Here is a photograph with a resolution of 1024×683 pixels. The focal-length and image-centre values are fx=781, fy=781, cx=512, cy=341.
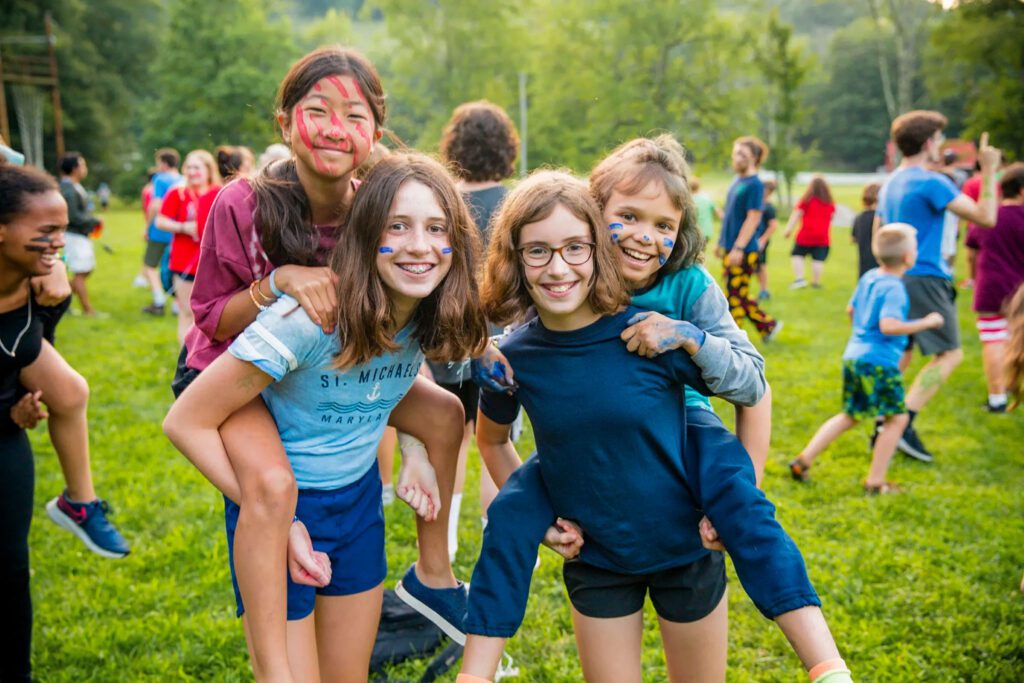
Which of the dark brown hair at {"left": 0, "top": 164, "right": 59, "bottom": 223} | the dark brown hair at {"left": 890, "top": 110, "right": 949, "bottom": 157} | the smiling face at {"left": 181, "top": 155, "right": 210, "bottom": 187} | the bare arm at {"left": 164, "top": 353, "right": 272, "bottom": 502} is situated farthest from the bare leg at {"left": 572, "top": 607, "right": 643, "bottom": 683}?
the smiling face at {"left": 181, "top": 155, "right": 210, "bottom": 187}

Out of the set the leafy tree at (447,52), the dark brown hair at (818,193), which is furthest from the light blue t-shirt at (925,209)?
the leafy tree at (447,52)

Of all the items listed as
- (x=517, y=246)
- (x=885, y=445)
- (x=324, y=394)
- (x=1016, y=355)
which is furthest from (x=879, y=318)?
(x=324, y=394)

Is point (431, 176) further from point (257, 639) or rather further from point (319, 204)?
point (257, 639)

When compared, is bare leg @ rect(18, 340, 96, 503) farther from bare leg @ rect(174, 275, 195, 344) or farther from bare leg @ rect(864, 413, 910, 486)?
bare leg @ rect(864, 413, 910, 486)

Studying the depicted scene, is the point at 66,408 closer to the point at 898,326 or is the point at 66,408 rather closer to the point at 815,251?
the point at 898,326

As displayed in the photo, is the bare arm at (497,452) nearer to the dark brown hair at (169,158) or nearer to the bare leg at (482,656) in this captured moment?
the bare leg at (482,656)

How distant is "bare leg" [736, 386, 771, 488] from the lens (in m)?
2.26

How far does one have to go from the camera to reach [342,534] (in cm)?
236

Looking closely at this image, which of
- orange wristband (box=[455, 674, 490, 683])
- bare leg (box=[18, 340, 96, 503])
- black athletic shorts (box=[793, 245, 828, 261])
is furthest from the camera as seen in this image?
black athletic shorts (box=[793, 245, 828, 261])

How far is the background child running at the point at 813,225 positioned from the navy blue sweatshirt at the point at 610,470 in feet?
36.2

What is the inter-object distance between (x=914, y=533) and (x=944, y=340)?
1880 millimetres

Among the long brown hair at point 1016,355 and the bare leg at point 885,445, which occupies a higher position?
the long brown hair at point 1016,355

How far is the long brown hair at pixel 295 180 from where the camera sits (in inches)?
84.7

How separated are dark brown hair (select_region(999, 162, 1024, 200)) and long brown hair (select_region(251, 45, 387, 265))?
23.1ft
